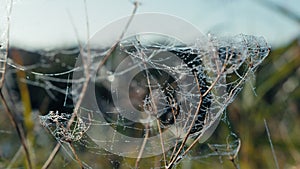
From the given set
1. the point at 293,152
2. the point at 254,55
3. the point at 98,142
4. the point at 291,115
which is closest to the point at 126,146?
the point at 98,142

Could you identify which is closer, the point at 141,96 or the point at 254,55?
the point at 254,55

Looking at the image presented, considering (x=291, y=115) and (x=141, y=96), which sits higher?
(x=141, y=96)

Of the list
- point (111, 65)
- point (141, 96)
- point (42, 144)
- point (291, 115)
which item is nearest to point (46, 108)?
point (42, 144)

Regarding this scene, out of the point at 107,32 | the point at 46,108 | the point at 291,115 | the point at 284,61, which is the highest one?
the point at 107,32

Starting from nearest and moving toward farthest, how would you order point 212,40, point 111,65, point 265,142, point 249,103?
point 212,40, point 111,65, point 249,103, point 265,142

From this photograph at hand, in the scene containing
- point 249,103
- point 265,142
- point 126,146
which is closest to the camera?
point 126,146

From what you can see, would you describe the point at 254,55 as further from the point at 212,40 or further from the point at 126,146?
the point at 126,146

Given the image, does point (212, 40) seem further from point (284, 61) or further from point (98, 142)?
point (284, 61)
